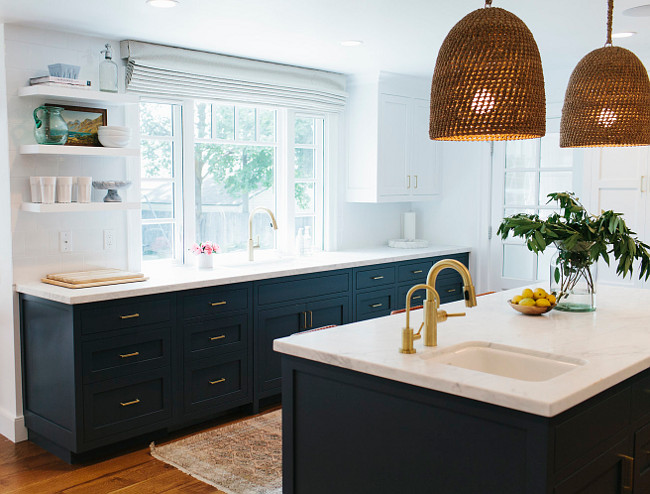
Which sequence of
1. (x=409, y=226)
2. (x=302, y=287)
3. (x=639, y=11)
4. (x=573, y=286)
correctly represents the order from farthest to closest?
(x=409, y=226) → (x=302, y=287) → (x=639, y=11) → (x=573, y=286)

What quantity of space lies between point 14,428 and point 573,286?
119 inches

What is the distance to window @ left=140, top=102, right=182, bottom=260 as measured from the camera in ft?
14.1

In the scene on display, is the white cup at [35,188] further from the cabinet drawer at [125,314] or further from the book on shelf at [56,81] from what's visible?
the cabinet drawer at [125,314]

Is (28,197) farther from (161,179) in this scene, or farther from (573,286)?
(573,286)

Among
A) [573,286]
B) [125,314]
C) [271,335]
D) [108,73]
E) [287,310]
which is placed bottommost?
[271,335]

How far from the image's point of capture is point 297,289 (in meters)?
4.41

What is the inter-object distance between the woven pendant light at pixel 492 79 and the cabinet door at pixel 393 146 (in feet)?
11.2

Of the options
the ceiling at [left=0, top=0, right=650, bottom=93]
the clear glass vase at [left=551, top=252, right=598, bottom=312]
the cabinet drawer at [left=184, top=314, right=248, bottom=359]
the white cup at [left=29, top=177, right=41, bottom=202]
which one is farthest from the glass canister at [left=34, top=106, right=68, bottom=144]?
the clear glass vase at [left=551, top=252, right=598, bottom=312]

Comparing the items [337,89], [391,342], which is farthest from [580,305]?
[337,89]

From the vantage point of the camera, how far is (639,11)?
131 inches

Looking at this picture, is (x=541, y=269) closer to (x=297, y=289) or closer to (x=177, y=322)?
(x=297, y=289)

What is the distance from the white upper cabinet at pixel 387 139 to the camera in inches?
209

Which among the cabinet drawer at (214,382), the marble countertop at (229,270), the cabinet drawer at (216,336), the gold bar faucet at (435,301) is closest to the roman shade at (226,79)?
the marble countertop at (229,270)

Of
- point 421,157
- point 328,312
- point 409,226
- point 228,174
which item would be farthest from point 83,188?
point 409,226
